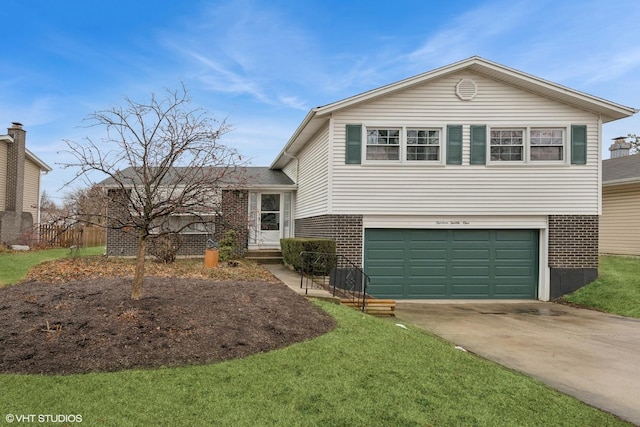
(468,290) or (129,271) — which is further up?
(129,271)

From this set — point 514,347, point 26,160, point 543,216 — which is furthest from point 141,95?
point 26,160

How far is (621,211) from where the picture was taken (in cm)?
1595

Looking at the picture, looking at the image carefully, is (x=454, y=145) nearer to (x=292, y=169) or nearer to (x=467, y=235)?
(x=467, y=235)

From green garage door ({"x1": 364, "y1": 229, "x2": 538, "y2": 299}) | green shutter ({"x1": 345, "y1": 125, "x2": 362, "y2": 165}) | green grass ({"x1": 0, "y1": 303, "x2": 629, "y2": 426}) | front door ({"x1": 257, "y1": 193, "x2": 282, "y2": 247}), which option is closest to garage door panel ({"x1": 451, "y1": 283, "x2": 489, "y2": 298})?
green garage door ({"x1": 364, "y1": 229, "x2": 538, "y2": 299})

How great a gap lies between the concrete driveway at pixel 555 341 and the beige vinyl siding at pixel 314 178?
384cm

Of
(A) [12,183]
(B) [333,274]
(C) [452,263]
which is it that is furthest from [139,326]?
(A) [12,183]

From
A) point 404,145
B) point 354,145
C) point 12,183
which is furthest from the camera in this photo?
point 12,183

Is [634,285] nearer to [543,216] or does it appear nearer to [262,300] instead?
[543,216]

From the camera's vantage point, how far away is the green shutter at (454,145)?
11.7 m

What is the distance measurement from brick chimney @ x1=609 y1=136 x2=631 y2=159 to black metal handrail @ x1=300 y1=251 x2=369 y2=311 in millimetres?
Answer: 20348

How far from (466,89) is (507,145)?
2002 mm

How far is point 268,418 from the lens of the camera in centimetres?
345

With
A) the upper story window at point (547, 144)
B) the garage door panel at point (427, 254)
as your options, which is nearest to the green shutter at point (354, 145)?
the garage door panel at point (427, 254)

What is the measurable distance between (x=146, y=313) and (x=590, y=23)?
14617 mm
